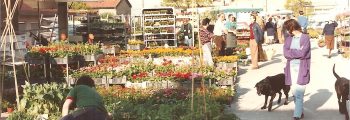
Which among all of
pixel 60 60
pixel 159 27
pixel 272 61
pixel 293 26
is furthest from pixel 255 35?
pixel 159 27

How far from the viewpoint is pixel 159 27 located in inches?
934

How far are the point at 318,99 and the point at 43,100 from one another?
A: 5.44 meters

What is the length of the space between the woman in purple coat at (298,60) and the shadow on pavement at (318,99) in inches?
63.6

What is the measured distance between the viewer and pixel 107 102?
928cm

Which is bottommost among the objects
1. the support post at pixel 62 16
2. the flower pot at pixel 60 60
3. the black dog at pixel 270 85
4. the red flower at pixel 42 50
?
the black dog at pixel 270 85

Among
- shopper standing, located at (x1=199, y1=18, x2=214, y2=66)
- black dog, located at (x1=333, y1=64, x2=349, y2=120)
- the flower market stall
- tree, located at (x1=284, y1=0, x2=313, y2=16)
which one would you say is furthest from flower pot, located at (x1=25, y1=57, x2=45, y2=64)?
tree, located at (x1=284, y1=0, x2=313, y2=16)

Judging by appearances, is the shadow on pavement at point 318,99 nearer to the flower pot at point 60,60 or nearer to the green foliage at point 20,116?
the green foliage at point 20,116

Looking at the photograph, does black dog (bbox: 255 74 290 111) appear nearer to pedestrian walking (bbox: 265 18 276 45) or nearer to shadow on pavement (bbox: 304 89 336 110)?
shadow on pavement (bbox: 304 89 336 110)

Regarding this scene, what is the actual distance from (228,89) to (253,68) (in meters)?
5.77

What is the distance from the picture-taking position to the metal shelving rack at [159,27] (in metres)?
23.5

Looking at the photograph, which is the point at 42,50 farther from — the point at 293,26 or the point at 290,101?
the point at 293,26

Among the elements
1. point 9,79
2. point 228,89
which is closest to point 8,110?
point 9,79

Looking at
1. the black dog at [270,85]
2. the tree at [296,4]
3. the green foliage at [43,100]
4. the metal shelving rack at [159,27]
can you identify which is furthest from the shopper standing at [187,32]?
the tree at [296,4]

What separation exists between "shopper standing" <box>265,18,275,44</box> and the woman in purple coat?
1868 centimetres
